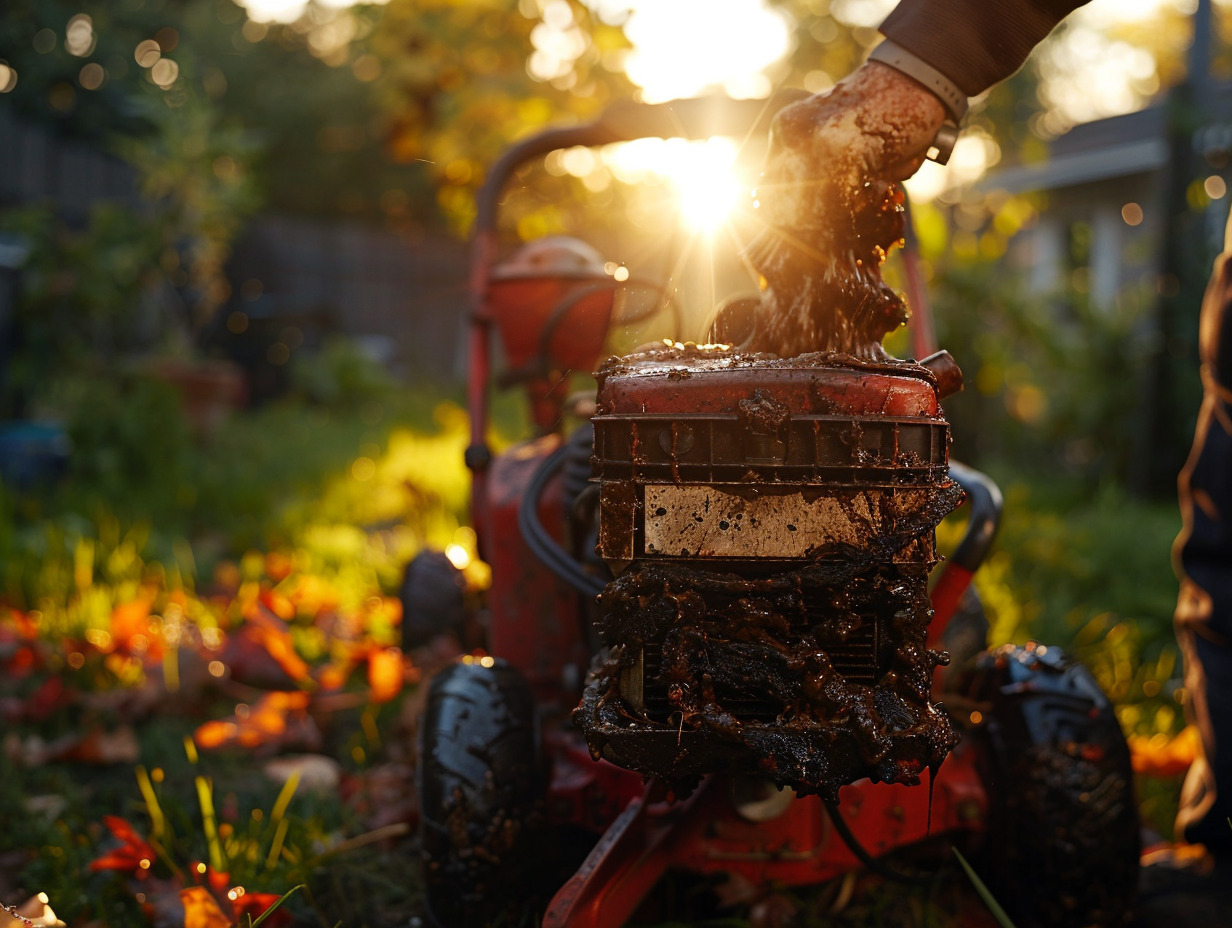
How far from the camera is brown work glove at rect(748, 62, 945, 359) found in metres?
1.51

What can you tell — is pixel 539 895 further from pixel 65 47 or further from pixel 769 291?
pixel 65 47

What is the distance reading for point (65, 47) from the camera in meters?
12.8

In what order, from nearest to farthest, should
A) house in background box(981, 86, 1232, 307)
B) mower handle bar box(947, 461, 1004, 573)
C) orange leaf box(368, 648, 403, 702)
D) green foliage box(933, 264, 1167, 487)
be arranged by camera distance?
mower handle bar box(947, 461, 1004, 573) < orange leaf box(368, 648, 403, 702) < green foliage box(933, 264, 1167, 487) < house in background box(981, 86, 1232, 307)

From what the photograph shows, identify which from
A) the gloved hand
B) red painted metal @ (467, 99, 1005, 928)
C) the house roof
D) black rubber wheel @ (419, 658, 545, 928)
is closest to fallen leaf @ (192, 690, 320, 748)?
red painted metal @ (467, 99, 1005, 928)

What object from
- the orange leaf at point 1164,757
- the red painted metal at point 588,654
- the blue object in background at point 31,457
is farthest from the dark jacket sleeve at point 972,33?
the blue object in background at point 31,457

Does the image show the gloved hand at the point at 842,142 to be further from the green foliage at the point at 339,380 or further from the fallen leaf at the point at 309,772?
the green foliage at the point at 339,380

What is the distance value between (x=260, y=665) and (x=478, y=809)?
5.24 feet

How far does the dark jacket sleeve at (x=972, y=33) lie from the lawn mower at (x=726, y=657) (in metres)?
0.35

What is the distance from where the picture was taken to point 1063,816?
183cm

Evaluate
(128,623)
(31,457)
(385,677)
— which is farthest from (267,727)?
(31,457)

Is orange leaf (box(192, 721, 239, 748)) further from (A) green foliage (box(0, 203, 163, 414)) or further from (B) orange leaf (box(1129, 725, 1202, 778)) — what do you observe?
(A) green foliage (box(0, 203, 163, 414))

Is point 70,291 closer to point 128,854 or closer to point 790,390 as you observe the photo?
point 128,854

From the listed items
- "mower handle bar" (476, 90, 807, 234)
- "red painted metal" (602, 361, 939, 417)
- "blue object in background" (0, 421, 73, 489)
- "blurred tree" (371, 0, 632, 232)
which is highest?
"blurred tree" (371, 0, 632, 232)

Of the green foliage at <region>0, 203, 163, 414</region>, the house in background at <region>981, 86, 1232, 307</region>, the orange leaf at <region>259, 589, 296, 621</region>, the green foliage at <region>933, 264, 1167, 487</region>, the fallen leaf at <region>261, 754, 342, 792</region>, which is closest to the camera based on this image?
the fallen leaf at <region>261, 754, 342, 792</region>
